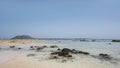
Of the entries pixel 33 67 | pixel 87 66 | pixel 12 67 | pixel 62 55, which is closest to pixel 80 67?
pixel 87 66

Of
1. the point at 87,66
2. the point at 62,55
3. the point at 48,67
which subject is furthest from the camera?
the point at 62,55

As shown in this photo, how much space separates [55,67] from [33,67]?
155 centimetres

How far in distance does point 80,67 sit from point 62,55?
6.32 meters

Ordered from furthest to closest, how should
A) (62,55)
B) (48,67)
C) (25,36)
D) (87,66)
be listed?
1. (25,36)
2. (62,55)
3. (87,66)
4. (48,67)

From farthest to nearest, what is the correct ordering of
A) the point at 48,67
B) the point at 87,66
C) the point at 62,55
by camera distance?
1. the point at 62,55
2. the point at 87,66
3. the point at 48,67

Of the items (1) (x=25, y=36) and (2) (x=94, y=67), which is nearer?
(2) (x=94, y=67)

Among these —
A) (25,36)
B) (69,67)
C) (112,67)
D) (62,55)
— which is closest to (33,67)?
(69,67)

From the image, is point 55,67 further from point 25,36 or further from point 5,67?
point 25,36

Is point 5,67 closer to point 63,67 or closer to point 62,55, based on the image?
point 63,67

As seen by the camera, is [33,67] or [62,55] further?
[62,55]

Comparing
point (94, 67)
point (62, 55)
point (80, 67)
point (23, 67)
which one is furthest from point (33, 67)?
point (62, 55)

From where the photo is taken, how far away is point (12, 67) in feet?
37.1

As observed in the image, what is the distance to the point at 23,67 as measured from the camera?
11445mm

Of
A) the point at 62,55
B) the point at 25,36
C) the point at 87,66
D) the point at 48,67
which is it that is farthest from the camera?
the point at 25,36
